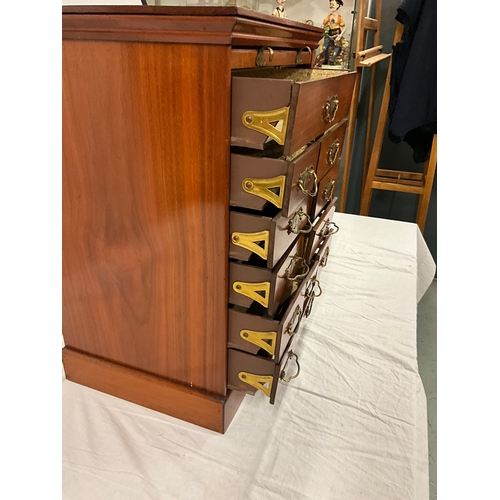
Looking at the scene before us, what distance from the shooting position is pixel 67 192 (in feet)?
2.08

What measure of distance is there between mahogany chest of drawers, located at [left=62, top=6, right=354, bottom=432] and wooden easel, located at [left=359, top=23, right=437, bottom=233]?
121 cm

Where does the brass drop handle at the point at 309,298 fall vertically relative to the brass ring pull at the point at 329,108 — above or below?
below

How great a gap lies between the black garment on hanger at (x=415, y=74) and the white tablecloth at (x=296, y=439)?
1.07 m

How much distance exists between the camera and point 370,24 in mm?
1719

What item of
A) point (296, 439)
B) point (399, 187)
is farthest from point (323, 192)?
point (399, 187)

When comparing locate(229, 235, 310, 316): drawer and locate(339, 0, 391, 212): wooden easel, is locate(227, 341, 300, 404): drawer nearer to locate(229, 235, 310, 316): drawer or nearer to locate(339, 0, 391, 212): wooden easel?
locate(229, 235, 310, 316): drawer

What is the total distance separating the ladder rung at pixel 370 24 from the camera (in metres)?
1.65

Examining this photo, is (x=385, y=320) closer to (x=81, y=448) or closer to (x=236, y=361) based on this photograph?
(x=236, y=361)

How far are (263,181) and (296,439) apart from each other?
431mm

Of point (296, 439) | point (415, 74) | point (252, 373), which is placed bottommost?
point (296, 439)

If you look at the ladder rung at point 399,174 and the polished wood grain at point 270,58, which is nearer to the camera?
the polished wood grain at point 270,58

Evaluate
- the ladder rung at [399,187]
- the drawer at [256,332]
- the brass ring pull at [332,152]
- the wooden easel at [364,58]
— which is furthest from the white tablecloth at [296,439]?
the ladder rung at [399,187]

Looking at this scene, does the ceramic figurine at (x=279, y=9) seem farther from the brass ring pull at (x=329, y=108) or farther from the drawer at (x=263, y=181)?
the drawer at (x=263, y=181)

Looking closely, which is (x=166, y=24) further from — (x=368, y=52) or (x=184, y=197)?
(x=368, y=52)
